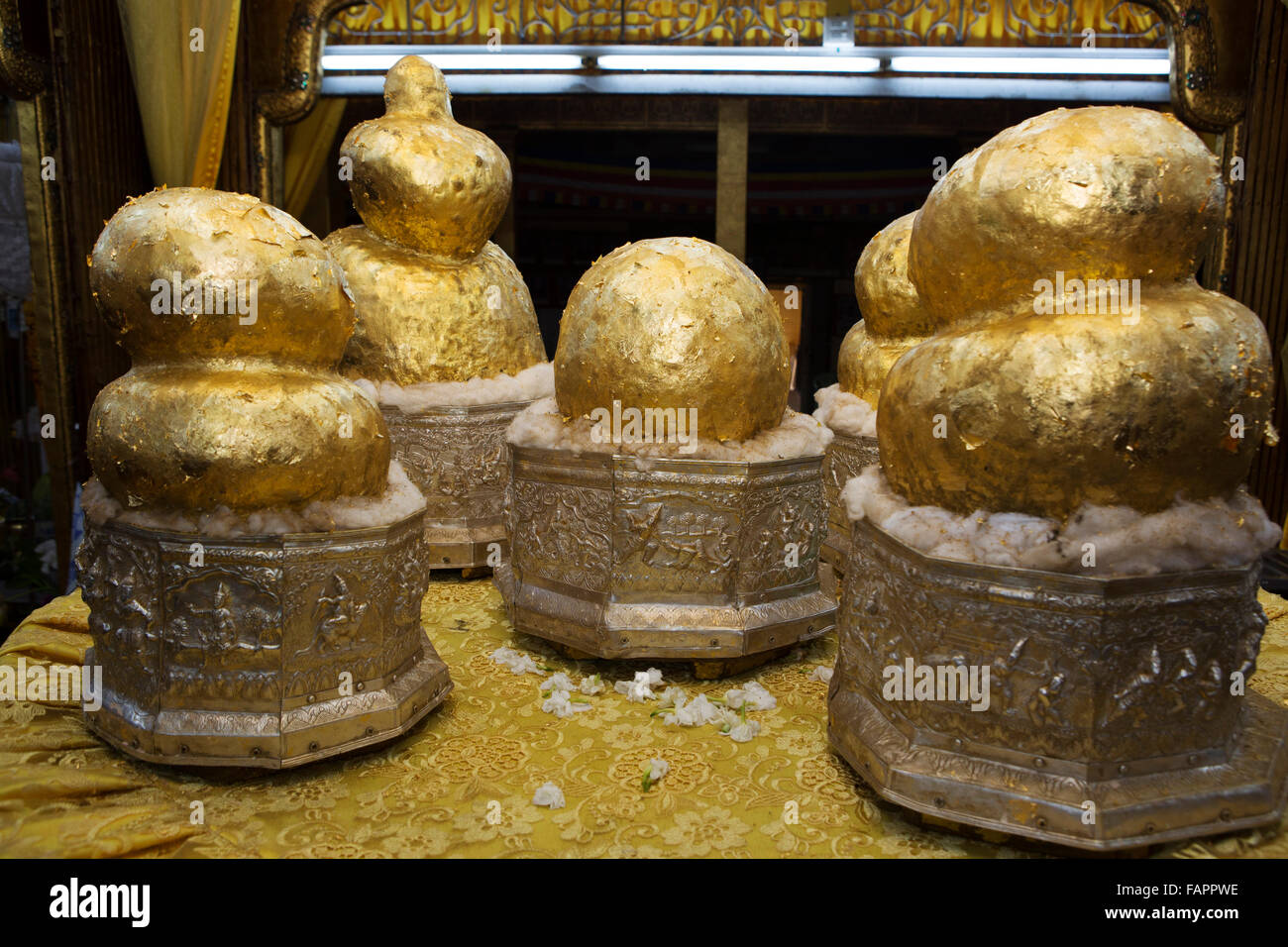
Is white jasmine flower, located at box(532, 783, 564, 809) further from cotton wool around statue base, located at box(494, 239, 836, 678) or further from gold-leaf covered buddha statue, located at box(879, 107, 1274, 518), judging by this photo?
gold-leaf covered buddha statue, located at box(879, 107, 1274, 518)

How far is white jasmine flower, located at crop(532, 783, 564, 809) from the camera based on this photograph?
2301 millimetres

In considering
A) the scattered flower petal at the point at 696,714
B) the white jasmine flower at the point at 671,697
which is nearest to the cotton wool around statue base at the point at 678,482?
the white jasmine flower at the point at 671,697

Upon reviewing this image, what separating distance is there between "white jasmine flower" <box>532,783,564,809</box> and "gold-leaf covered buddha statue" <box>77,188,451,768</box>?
0.50m

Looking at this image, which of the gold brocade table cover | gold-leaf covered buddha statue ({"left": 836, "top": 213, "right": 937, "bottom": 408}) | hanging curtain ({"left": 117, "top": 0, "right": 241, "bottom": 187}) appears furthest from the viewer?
hanging curtain ({"left": 117, "top": 0, "right": 241, "bottom": 187})

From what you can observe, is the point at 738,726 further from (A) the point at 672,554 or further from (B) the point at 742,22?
(B) the point at 742,22

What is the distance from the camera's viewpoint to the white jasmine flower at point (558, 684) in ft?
9.93

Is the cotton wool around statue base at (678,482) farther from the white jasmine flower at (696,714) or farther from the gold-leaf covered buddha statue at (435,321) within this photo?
the gold-leaf covered buddha statue at (435,321)

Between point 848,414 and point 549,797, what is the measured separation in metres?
2.35

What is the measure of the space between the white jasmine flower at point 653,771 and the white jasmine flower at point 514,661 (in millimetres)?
802

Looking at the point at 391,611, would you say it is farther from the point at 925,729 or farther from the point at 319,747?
the point at 925,729

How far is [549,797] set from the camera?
231 cm

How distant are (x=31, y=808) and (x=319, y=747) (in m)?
0.67

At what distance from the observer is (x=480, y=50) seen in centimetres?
586

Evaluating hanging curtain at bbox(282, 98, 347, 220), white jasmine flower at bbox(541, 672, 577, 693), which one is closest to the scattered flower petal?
white jasmine flower at bbox(541, 672, 577, 693)
